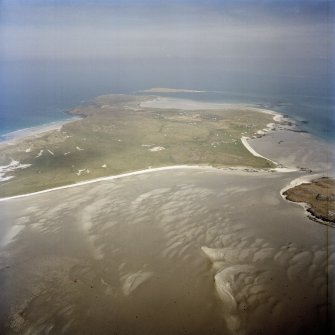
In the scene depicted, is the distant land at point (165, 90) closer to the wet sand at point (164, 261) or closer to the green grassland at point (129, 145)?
the green grassland at point (129, 145)

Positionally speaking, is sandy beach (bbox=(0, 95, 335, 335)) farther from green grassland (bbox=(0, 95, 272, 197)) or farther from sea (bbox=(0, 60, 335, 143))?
sea (bbox=(0, 60, 335, 143))

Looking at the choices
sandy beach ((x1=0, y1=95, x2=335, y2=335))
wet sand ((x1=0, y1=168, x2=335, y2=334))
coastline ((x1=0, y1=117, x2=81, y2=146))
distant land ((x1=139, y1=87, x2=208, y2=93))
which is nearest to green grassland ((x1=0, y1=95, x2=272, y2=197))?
coastline ((x1=0, y1=117, x2=81, y2=146))

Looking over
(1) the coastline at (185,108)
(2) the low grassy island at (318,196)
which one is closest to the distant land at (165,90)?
(1) the coastline at (185,108)

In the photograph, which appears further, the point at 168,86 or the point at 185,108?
the point at 168,86

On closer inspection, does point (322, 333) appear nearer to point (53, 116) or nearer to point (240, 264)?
point (240, 264)

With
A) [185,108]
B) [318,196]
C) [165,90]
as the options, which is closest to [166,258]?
[318,196]

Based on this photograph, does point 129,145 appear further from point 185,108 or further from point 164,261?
point 164,261
